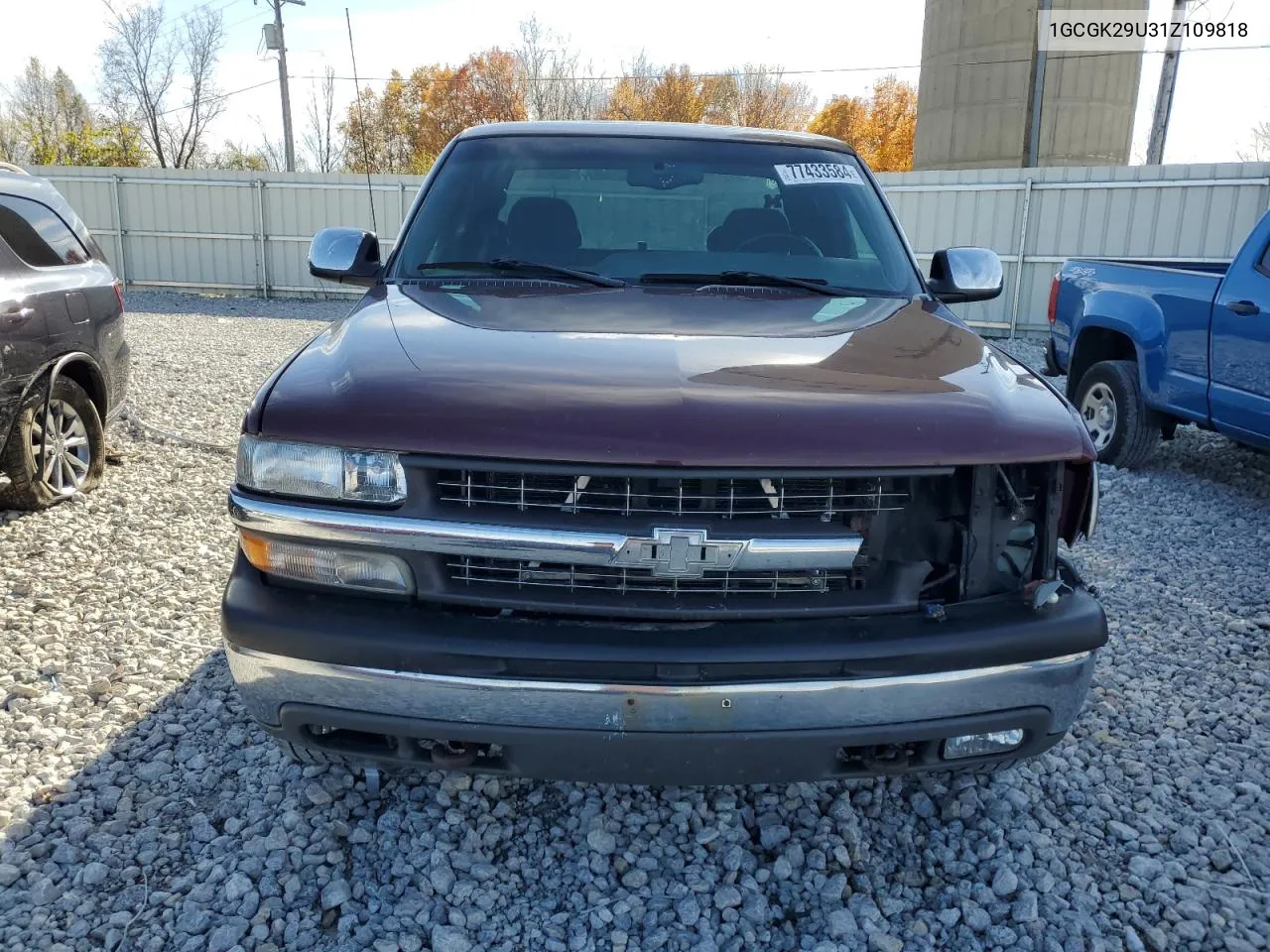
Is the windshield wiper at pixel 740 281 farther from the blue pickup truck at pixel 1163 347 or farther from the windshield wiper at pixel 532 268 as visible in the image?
the blue pickup truck at pixel 1163 347

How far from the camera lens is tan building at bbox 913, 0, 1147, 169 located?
84.1 feet

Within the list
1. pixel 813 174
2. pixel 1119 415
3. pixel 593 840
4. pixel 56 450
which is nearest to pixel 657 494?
pixel 593 840

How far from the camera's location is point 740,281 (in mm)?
2973

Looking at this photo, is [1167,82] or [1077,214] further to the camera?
[1167,82]

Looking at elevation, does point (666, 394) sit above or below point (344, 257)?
below

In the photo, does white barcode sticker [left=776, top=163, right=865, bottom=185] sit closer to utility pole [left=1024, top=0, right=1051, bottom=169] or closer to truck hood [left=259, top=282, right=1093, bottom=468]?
truck hood [left=259, top=282, right=1093, bottom=468]

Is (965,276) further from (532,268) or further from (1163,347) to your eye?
(1163,347)

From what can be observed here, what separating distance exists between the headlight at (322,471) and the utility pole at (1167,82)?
25.1 meters

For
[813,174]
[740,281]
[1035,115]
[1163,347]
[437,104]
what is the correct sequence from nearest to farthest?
[740,281], [813,174], [1163,347], [1035,115], [437,104]

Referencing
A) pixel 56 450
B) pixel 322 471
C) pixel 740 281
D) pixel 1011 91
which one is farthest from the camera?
pixel 1011 91

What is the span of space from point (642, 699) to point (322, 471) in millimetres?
799

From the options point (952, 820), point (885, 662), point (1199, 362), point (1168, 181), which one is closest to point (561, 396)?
point (885, 662)

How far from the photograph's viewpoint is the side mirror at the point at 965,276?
3.26 metres

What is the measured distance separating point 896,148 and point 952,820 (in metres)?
42.3
